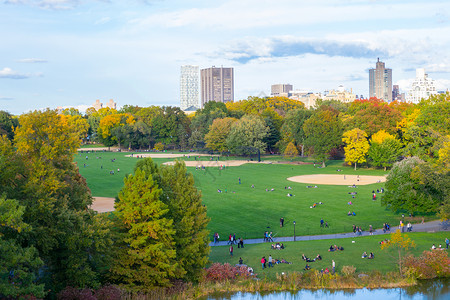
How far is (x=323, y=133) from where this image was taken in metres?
93.1

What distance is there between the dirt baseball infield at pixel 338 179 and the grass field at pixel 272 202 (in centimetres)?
296

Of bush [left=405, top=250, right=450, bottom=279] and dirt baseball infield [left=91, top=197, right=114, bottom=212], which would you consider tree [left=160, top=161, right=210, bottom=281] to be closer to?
bush [left=405, top=250, right=450, bottom=279]

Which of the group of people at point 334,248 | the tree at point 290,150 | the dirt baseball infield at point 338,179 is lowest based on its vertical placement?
the group of people at point 334,248

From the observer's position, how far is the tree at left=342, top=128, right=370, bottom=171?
84344mm

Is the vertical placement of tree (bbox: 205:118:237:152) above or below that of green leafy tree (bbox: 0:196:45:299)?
above

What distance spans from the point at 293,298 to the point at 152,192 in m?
10.7

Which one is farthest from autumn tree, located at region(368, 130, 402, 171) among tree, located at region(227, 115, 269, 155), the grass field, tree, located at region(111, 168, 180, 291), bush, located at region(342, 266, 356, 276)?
tree, located at region(111, 168, 180, 291)

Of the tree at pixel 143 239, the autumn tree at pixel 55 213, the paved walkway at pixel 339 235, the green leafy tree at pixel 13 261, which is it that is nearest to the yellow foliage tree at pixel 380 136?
the paved walkway at pixel 339 235

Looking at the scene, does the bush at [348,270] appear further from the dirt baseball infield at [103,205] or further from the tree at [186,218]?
the dirt baseball infield at [103,205]

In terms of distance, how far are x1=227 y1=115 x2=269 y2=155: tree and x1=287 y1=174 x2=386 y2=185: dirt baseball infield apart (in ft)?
103

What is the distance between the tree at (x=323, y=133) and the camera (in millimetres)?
91625

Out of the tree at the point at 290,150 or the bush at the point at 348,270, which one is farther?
the tree at the point at 290,150

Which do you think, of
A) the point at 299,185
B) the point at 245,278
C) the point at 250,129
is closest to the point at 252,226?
the point at 245,278

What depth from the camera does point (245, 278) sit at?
29.8m
